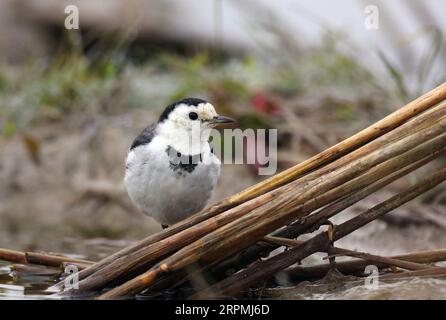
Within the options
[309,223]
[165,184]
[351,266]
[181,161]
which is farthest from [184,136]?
[351,266]

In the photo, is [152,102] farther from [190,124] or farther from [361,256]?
[361,256]

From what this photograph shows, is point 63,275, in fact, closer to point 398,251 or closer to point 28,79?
point 398,251

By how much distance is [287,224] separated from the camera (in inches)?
157

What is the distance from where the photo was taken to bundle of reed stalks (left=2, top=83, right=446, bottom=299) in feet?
12.9

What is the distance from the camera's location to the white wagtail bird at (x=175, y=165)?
180 inches

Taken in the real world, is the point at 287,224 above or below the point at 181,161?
below

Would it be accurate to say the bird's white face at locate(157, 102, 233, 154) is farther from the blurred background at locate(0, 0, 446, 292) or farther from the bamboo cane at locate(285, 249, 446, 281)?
the blurred background at locate(0, 0, 446, 292)

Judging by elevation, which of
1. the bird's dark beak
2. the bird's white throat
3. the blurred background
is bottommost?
the bird's white throat

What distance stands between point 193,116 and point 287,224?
1019 mm

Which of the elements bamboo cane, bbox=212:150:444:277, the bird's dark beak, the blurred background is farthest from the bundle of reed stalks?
the blurred background

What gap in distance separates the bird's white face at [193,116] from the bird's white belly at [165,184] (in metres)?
0.18

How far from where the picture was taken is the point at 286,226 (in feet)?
14.0

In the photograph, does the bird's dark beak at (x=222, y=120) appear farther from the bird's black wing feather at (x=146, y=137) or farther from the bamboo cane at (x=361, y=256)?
the bamboo cane at (x=361, y=256)
